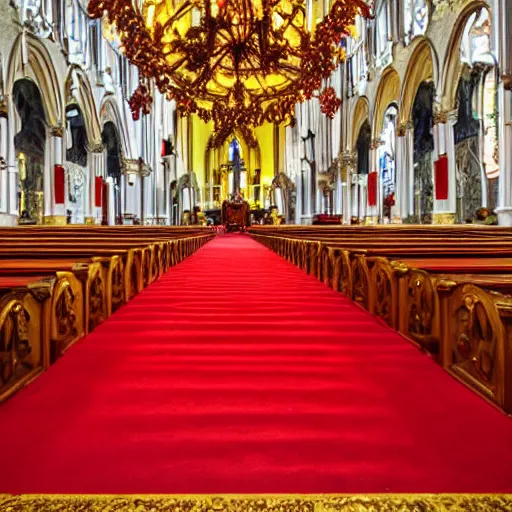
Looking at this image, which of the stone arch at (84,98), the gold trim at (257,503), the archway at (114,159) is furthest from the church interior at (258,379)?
the archway at (114,159)

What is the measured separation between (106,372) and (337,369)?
2.51 feet

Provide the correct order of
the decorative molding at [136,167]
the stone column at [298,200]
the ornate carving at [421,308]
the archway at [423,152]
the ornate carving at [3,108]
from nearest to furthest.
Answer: the ornate carving at [421,308]
the ornate carving at [3,108]
the archway at [423,152]
the decorative molding at [136,167]
the stone column at [298,200]

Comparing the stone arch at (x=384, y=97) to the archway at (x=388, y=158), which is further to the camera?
the archway at (x=388, y=158)

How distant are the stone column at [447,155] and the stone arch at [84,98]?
34.3 ft

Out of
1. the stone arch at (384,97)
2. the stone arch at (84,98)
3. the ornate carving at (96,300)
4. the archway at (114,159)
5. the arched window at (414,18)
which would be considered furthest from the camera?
the archway at (114,159)

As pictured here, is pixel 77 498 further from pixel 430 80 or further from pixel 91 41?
pixel 91 41

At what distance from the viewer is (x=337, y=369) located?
1.48 meters

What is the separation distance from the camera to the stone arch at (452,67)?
10319 mm

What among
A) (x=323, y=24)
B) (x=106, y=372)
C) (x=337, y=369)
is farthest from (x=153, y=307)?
(x=323, y=24)

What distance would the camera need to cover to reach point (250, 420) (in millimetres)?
1088

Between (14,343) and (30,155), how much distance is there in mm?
15565

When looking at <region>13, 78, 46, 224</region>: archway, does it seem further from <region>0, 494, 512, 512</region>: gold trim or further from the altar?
<region>0, 494, 512, 512</region>: gold trim

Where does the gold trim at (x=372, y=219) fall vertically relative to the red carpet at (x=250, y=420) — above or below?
above

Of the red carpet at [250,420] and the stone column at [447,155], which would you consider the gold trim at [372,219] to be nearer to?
the stone column at [447,155]
